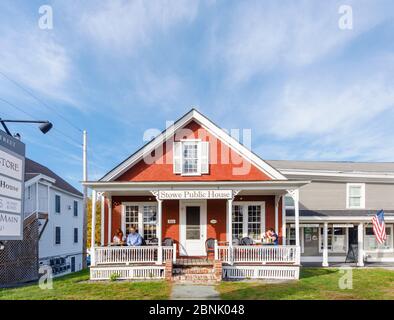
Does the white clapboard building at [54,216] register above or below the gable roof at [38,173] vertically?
below

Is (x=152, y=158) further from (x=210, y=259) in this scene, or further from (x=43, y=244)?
(x=43, y=244)

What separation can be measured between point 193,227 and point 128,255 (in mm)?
3767

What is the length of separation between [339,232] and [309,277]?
25.0ft

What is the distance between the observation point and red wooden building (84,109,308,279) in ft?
46.9

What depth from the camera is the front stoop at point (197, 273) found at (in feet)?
42.3

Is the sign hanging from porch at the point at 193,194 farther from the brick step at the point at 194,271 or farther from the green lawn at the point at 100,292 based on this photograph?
the green lawn at the point at 100,292

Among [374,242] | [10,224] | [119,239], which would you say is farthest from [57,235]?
[10,224]

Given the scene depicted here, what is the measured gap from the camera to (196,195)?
14312mm

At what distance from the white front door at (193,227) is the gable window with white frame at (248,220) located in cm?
155

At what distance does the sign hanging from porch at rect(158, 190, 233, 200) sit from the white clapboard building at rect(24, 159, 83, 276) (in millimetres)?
10492

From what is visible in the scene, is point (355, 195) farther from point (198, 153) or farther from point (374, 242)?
point (198, 153)

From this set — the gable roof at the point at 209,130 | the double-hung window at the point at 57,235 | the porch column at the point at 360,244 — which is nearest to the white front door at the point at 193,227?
the gable roof at the point at 209,130

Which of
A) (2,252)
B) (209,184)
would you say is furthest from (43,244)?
(209,184)

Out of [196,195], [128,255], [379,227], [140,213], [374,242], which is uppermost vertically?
[196,195]
